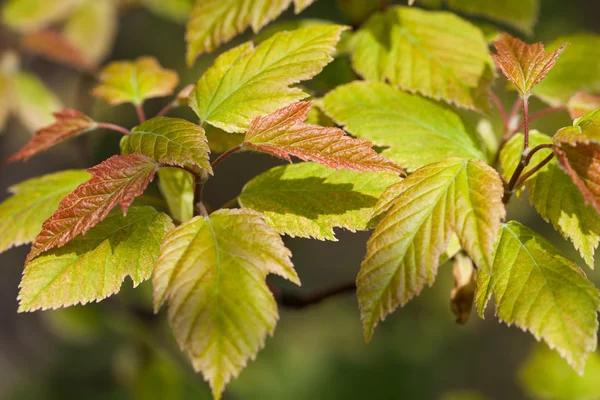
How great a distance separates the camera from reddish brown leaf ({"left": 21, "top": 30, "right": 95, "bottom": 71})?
184cm

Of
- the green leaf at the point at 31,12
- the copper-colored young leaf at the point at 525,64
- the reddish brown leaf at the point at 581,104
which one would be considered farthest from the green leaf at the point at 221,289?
the green leaf at the point at 31,12

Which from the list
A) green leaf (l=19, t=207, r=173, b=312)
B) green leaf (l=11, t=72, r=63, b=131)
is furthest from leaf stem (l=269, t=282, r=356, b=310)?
green leaf (l=11, t=72, r=63, b=131)

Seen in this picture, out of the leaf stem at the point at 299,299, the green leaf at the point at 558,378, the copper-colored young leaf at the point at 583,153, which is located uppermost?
the copper-colored young leaf at the point at 583,153

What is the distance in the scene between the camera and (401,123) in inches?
40.1

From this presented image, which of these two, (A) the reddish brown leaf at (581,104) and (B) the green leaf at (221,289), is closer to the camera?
(B) the green leaf at (221,289)

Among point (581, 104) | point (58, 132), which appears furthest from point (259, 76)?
point (581, 104)

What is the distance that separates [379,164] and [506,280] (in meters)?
0.26

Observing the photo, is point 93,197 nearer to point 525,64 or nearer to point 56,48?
point 525,64

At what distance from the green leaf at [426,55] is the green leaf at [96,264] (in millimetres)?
551

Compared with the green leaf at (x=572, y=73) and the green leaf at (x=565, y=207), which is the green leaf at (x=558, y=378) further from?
the green leaf at (x=565, y=207)

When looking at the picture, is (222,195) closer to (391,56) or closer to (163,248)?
(391,56)

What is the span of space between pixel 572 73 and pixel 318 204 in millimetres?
745

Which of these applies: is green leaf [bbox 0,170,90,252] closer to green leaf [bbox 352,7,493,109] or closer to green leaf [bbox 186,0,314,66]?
green leaf [bbox 186,0,314,66]

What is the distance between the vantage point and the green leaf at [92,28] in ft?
6.47
